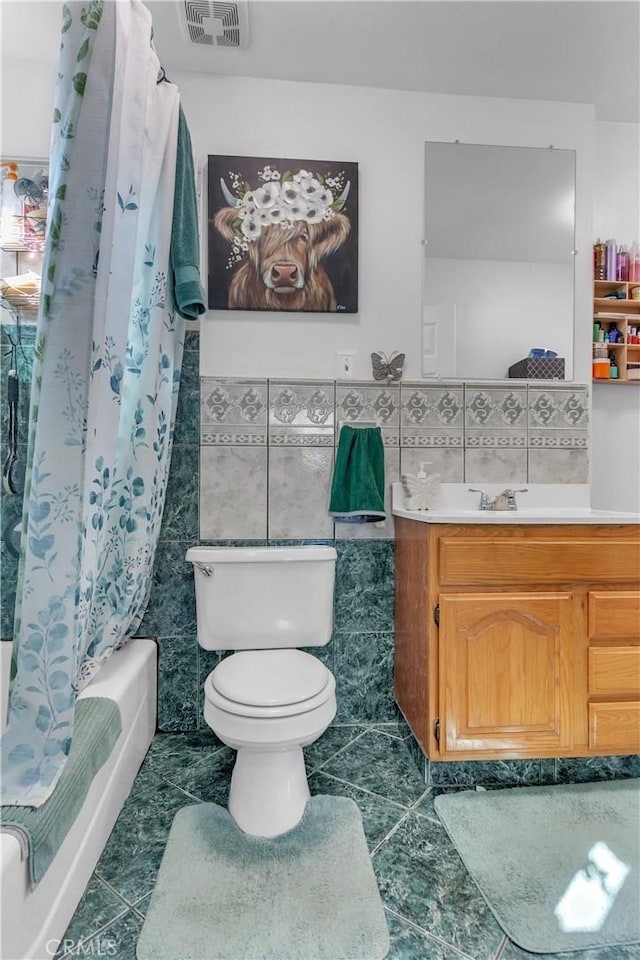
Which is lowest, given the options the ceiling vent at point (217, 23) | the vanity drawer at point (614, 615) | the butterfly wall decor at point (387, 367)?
the vanity drawer at point (614, 615)

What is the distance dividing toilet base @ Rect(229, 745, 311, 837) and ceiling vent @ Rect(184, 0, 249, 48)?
7.46ft

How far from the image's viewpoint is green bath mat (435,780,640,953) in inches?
43.3

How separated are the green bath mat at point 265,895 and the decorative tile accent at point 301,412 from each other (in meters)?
1.24

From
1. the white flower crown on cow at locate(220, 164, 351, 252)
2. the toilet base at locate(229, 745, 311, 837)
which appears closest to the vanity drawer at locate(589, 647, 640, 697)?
the toilet base at locate(229, 745, 311, 837)

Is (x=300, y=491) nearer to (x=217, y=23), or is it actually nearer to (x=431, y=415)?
(x=431, y=415)

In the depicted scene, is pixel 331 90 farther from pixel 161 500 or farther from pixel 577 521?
pixel 577 521

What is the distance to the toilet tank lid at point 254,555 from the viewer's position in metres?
1.71

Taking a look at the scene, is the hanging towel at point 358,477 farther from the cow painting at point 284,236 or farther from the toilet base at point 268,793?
the toilet base at point 268,793

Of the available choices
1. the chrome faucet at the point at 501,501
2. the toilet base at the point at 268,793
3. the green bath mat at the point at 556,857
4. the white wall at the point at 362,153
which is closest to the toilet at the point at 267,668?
the toilet base at the point at 268,793

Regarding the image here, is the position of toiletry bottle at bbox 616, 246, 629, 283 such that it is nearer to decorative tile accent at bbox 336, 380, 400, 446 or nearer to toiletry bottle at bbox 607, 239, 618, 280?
toiletry bottle at bbox 607, 239, 618, 280

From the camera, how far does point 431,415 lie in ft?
6.57

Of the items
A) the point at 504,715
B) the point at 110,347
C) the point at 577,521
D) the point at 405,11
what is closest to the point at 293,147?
the point at 405,11

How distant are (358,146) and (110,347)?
1.54 metres

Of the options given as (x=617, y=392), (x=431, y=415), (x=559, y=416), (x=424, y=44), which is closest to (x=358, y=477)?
(x=431, y=415)
